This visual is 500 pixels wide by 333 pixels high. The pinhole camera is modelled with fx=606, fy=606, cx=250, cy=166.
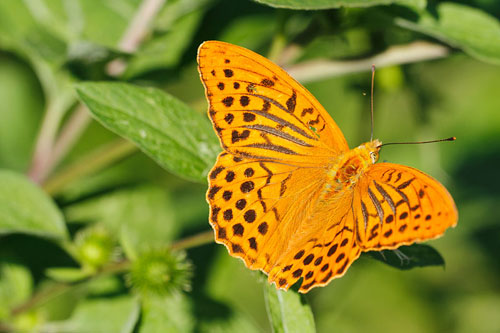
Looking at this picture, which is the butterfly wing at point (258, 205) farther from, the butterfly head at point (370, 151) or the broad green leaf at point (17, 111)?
the broad green leaf at point (17, 111)

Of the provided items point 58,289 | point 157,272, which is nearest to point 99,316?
point 58,289

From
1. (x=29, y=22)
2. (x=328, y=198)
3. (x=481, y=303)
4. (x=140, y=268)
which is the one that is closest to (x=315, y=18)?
(x=328, y=198)

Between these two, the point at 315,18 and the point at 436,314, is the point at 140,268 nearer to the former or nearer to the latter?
the point at 315,18

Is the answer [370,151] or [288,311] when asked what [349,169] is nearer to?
[370,151]

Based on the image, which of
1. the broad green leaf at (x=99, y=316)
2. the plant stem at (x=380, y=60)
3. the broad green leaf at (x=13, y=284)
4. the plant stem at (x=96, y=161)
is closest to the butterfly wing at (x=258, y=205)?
the plant stem at (x=380, y=60)

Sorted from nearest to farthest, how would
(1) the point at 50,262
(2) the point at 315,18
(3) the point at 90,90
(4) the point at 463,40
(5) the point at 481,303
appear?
(3) the point at 90,90 < (4) the point at 463,40 < (2) the point at 315,18 < (1) the point at 50,262 < (5) the point at 481,303

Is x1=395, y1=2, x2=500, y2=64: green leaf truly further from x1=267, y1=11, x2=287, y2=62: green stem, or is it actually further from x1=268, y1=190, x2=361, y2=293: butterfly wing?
x1=268, y1=190, x2=361, y2=293: butterfly wing
